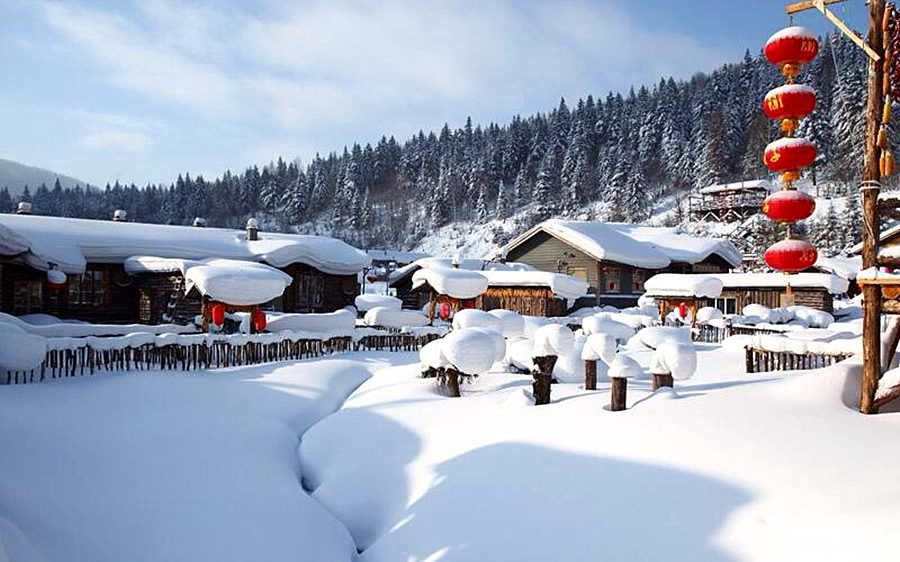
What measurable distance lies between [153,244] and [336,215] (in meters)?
75.7

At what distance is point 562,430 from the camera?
7625 millimetres

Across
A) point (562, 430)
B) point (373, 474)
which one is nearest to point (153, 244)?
point (373, 474)

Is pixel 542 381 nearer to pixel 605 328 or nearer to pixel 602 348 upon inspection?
pixel 602 348

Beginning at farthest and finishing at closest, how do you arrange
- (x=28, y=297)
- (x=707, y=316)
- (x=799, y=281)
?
(x=799, y=281)
(x=707, y=316)
(x=28, y=297)

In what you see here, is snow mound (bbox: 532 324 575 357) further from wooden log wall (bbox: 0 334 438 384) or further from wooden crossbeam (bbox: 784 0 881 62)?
wooden log wall (bbox: 0 334 438 384)

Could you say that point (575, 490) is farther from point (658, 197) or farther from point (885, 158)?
point (658, 197)

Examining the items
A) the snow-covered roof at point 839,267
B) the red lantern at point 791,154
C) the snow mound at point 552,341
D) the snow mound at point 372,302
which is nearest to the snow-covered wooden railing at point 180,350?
the snow mound at point 552,341

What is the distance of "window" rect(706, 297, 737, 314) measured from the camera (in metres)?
31.7

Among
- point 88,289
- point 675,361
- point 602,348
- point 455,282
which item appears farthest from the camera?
point 88,289

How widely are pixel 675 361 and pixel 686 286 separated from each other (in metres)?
18.0

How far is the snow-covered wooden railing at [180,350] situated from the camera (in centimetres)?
1283

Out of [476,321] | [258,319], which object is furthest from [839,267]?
[258,319]

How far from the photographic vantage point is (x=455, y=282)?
2141 cm

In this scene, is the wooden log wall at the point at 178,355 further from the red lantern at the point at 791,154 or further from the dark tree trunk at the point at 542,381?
the red lantern at the point at 791,154
